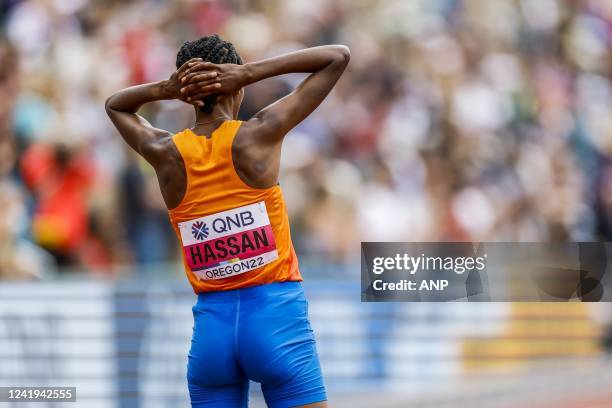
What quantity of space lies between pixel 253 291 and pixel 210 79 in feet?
2.49

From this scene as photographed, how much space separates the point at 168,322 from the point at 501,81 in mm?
4624

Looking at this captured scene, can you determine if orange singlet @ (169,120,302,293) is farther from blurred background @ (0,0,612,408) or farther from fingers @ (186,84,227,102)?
blurred background @ (0,0,612,408)

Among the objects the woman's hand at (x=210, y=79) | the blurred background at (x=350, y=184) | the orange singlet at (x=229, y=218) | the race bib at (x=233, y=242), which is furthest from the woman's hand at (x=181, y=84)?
the blurred background at (x=350, y=184)

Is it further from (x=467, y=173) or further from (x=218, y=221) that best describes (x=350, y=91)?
(x=218, y=221)

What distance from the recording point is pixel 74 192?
32.1ft

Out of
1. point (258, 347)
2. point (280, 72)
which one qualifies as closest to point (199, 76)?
point (280, 72)

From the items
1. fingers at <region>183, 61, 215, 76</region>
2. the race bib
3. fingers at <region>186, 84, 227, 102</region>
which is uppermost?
fingers at <region>183, 61, 215, 76</region>

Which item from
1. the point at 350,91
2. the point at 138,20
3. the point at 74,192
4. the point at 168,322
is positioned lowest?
the point at 168,322

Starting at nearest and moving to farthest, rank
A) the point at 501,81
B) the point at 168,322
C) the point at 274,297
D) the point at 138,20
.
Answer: the point at 274,297 < the point at 168,322 < the point at 138,20 < the point at 501,81

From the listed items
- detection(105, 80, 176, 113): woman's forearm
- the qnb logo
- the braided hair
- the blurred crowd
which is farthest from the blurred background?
the braided hair

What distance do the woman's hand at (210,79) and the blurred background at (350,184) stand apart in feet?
14.7

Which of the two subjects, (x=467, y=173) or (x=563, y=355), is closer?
(x=563, y=355)

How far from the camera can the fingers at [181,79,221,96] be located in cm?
414

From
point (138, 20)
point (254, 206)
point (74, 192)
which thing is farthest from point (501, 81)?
point (254, 206)
